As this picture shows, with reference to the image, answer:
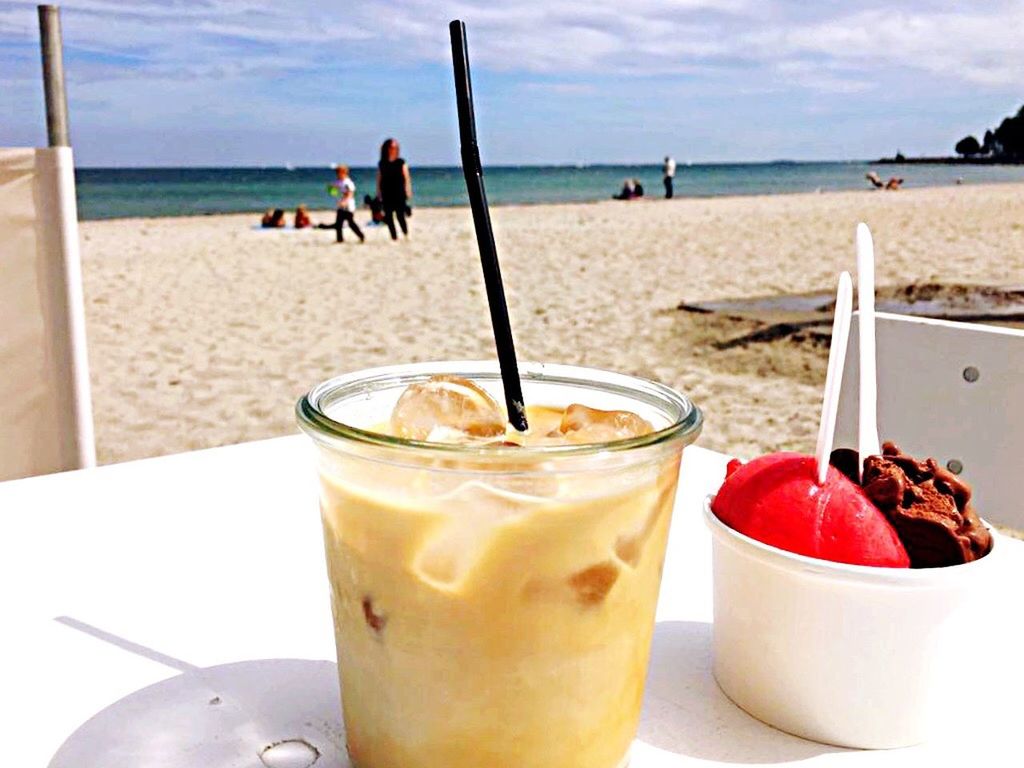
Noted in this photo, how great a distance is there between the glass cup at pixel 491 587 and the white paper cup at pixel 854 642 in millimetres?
99

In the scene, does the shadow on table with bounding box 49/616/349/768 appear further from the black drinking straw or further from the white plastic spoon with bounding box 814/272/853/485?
the white plastic spoon with bounding box 814/272/853/485

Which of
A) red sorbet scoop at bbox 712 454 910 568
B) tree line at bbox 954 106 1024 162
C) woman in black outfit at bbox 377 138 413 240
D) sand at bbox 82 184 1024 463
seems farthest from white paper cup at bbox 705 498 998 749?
tree line at bbox 954 106 1024 162

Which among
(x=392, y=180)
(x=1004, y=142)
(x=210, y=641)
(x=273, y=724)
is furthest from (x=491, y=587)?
(x=1004, y=142)

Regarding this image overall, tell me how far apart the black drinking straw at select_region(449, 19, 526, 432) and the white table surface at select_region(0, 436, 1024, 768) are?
250 millimetres

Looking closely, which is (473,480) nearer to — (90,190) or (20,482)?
(20,482)

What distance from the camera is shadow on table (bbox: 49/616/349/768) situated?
587 mm

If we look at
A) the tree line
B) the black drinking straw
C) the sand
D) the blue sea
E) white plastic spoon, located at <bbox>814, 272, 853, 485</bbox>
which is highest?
the tree line

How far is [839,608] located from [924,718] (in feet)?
0.32

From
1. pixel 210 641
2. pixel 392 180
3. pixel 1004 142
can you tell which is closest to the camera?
pixel 210 641

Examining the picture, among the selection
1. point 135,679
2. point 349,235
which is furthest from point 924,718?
point 349,235

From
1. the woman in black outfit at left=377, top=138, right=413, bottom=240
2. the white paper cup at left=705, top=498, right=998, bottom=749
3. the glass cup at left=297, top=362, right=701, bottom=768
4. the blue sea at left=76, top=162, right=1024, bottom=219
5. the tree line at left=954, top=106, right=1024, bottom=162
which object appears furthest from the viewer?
the tree line at left=954, top=106, right=1024, bottom=162

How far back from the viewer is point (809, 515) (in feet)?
2.02

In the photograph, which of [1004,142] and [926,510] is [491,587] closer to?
[926,510]

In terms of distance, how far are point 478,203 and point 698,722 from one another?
1.17 feet
